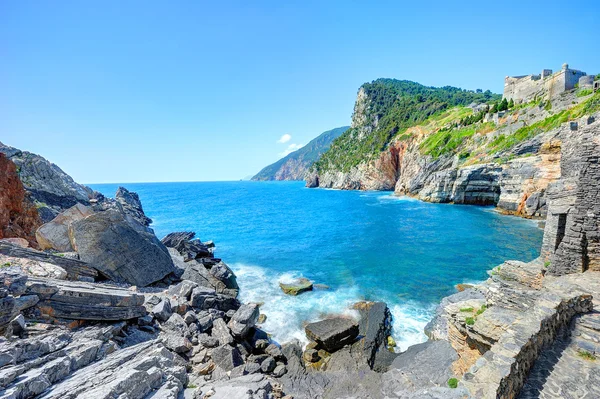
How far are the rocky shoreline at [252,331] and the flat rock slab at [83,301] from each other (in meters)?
0.04

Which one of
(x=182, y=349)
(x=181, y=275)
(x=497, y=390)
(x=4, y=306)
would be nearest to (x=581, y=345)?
(x=497, y=390)

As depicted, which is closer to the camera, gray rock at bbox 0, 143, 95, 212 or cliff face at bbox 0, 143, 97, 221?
cliff face at bbox 0, 143, 97, 221

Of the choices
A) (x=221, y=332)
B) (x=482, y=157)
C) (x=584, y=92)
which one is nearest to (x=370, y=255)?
(x=221, y=332)

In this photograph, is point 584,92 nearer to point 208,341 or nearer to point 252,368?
point 252,368

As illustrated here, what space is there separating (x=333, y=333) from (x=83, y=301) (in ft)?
39.4

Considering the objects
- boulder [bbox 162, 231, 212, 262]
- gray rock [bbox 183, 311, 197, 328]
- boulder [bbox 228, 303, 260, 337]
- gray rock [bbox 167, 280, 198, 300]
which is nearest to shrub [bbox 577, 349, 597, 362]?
boulder [bbox 228, 303, 260, 337]

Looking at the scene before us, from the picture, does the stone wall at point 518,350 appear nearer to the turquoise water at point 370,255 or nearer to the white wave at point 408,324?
the white wave at point 408,324

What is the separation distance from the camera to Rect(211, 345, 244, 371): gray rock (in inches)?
466

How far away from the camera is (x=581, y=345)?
296 inches

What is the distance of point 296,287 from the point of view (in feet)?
73.9

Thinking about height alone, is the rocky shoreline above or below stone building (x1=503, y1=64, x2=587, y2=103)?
below

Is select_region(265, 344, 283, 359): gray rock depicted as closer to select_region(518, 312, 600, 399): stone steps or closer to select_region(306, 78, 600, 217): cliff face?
select_region(518, 312, 600, 399): stone steps

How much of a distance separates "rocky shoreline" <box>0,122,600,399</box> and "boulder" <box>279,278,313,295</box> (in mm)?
5449

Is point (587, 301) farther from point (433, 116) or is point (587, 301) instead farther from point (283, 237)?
point (433, 116)
